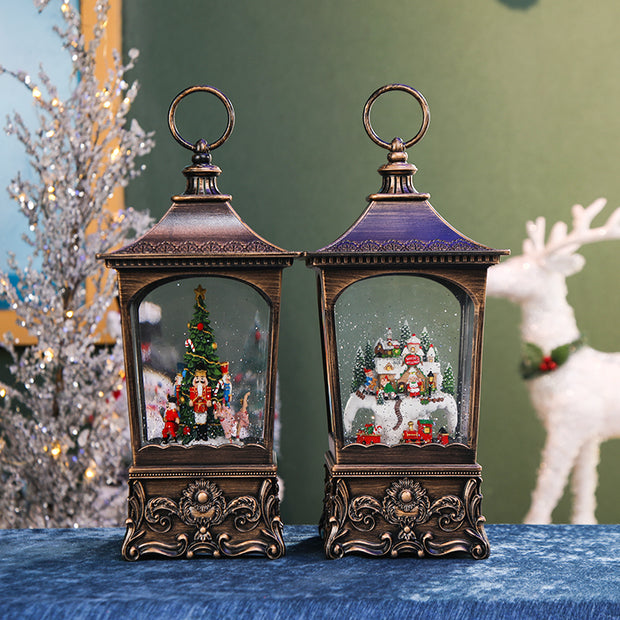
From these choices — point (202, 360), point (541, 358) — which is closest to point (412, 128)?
point (541, 358)

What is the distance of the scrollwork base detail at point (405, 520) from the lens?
1030 mm

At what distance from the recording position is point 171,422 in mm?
1032

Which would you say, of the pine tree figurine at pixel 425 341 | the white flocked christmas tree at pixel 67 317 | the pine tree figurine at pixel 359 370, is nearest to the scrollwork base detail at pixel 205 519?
the pine tree figurine at pixel 359 370

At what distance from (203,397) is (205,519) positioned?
Answer: 19 cm

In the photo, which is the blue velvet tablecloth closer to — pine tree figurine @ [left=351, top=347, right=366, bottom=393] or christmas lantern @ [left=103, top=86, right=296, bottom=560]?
christmas lantern @ [left=103, top=86, right=296, bottom=560]

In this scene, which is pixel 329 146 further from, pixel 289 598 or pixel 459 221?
pixel 289 598

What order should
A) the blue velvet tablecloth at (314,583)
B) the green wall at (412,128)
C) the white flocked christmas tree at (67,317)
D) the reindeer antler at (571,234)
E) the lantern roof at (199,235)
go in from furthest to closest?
the green wall at (412,128), the reindeer antler at (571,234), the white flocked christmas tree at (67,317), the lantern roof at (199,235), the blue velvet tablecloth at (314,583)

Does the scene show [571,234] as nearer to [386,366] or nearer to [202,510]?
[386,366]

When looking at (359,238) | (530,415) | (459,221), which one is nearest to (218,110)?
(459,221)

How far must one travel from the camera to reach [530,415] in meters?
2.89

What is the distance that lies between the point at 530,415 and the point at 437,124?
1271 millimetres

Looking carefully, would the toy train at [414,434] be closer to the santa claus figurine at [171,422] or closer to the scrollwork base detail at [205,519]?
the scrollwork base detail at [205,519]

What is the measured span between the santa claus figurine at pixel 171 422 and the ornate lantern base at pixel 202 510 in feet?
0.17

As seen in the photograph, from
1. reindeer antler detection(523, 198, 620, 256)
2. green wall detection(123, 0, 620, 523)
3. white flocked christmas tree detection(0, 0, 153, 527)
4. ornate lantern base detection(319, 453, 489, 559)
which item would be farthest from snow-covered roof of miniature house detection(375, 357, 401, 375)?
green wall detection(123, 0, 620, 523)
